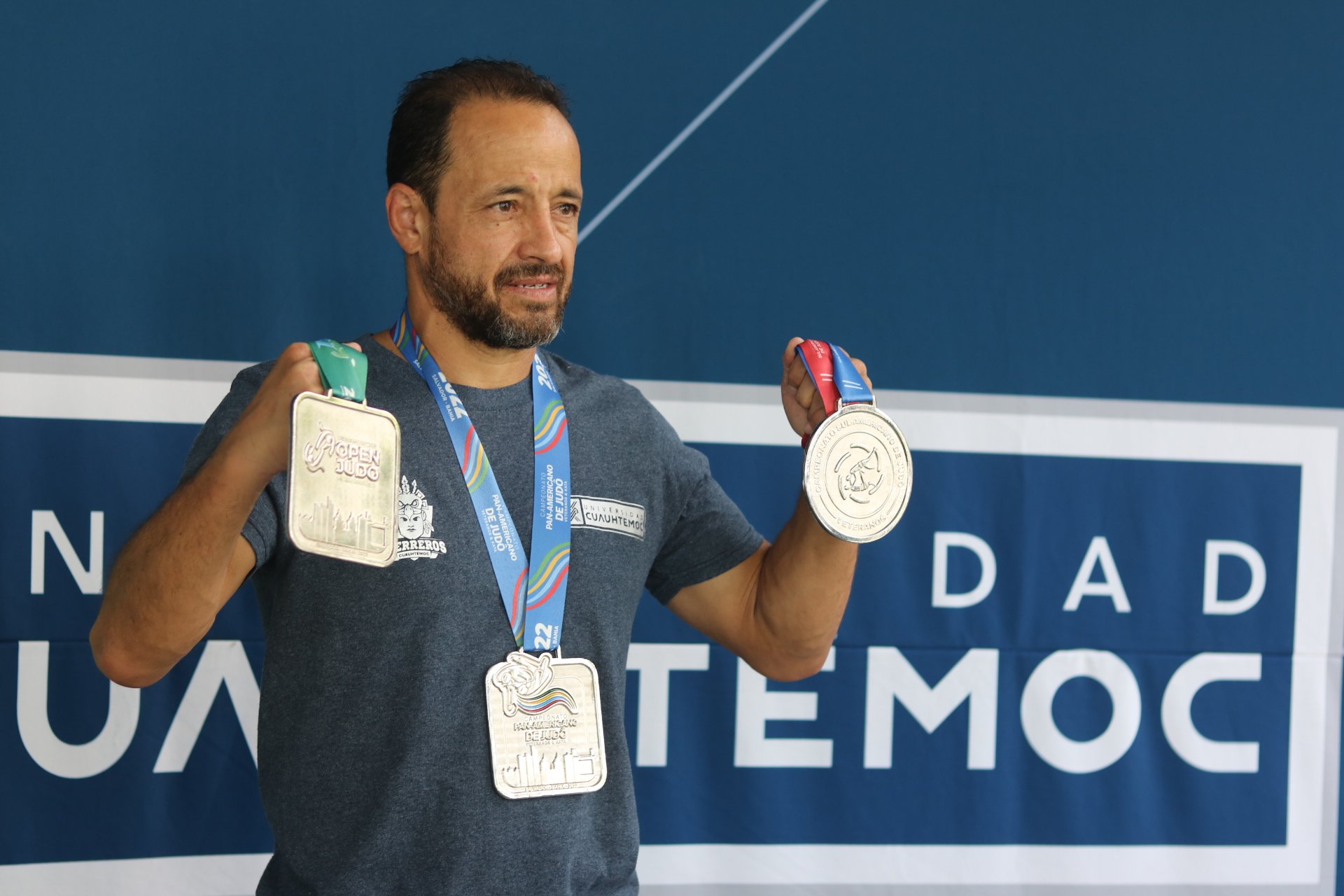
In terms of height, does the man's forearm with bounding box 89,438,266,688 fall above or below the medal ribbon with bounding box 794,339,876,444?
below

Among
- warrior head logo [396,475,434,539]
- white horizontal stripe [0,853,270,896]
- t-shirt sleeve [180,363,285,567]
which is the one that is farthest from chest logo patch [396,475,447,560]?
white horizontal stripe [0,853,270,896]

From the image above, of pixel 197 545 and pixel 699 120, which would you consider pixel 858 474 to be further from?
pixel 699 120

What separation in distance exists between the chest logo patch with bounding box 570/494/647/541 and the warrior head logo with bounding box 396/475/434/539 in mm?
164

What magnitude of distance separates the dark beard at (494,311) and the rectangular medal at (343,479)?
0.92 feet

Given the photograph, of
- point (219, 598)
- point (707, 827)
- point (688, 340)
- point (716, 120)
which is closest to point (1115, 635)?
point (707, 827)

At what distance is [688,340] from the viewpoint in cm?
193

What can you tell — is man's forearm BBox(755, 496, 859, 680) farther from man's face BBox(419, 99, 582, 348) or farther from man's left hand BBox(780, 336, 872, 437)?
man's face BBox(419, 99, 582, 348)

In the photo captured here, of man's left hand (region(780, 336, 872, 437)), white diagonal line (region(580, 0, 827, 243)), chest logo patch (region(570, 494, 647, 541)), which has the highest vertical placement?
white diagonal line (region(580, 0, 827, 243))

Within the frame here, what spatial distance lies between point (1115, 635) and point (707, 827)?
0.77 m

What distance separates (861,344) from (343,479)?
1.17 m

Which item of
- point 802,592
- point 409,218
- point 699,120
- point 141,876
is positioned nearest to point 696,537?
point 802,592

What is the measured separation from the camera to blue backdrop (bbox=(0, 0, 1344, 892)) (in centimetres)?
176

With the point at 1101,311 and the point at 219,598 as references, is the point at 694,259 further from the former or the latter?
the point at 219,598

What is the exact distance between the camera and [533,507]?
1.28 meters
